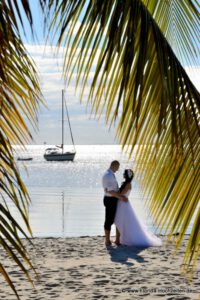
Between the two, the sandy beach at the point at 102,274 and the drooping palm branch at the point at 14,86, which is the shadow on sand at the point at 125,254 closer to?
the sandy beach at the point at 102,274

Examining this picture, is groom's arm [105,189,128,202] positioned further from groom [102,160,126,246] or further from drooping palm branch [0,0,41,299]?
drooping palm branch [0,0,41,299]

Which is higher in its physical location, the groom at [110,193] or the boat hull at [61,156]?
the boat hull at [61,156]

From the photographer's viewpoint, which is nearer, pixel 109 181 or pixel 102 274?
pixel 102 274

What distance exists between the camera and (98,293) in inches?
350

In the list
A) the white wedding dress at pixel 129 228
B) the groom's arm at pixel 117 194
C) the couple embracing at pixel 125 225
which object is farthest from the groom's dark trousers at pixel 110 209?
the groom's arm at pixel 117 194

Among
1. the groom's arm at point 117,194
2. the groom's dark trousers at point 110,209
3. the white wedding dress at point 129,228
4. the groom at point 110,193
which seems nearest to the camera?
the groom at point 110,193

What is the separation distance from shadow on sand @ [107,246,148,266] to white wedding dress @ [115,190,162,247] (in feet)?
0.97

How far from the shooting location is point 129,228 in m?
13.7

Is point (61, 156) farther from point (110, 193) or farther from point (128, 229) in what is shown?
point (110, 193)

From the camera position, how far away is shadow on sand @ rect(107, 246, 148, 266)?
38.1 feet

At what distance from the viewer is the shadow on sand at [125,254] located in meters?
11.6

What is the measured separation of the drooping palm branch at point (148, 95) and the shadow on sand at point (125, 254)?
8.60 m

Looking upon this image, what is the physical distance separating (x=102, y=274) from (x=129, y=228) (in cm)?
345

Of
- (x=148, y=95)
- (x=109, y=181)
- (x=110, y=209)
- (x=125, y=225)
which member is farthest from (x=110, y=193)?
(x=148, y=95)
